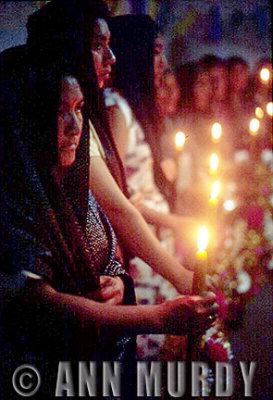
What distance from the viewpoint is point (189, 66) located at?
11.1 feet

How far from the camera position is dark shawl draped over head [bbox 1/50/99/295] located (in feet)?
3.53

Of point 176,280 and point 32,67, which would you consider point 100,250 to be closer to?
point 176,280

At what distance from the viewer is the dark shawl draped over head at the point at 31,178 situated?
3.53 feet

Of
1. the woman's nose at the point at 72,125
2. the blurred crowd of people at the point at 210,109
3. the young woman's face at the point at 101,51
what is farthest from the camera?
the blurred crowd of people at the point at 210,109

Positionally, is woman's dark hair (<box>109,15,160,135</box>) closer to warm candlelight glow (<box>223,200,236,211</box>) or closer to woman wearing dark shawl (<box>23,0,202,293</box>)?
woman wearing dark shawl (<box>23,0,202,293</box>)

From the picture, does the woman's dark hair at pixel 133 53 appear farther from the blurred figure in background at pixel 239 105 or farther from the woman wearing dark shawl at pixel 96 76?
the blurred figure in background at pixel 239 105

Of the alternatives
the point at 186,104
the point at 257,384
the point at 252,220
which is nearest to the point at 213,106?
the point at 186,104

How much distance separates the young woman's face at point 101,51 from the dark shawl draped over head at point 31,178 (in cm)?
26

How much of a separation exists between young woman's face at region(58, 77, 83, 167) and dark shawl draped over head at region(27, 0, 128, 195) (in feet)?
0.19

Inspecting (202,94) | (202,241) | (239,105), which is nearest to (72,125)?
(202,241)

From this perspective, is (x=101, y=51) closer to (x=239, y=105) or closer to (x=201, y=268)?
(x=201, y=268)

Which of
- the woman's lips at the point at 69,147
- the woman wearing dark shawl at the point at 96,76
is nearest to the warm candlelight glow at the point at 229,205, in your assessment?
the woman wearing dark shawl at the point at 96,76
